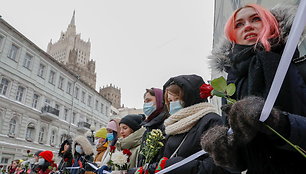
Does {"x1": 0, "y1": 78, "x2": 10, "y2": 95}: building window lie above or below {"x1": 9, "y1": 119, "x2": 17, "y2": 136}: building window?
above

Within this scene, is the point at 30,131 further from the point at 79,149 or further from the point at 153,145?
the point at 153,145

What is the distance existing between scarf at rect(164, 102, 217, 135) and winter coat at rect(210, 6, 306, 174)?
0.74 meters

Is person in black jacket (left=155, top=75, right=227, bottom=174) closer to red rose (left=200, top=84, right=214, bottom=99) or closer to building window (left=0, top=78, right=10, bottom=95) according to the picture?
red rose (left=200, top=84, right=214, bottom=99)

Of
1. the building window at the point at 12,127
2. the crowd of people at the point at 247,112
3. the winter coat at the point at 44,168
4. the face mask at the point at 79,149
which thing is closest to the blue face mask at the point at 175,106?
the crowd of people at the point at 247,112

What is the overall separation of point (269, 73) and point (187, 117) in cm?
108

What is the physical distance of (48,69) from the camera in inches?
1064

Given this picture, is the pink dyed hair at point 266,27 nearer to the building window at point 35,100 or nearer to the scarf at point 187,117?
the scarf at point 187,117

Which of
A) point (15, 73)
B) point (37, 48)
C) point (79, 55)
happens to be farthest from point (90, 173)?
point (79, 55)

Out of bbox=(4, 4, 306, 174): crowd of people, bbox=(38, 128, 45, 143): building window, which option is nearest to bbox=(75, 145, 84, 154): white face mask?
bbox=(4, 4, 306, 174): crowd of people

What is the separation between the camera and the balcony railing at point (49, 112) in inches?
998

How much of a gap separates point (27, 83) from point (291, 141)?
26.2m

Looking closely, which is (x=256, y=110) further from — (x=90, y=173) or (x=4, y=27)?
(x=4, y=27)

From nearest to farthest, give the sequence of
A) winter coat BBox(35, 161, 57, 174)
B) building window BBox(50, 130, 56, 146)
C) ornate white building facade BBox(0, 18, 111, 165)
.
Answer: winter coat BBox(35, 161, 57, 174)
ornate white building facade BBox(0, 18, 111, 165)
building window BBox(50, 130, 56, 146)

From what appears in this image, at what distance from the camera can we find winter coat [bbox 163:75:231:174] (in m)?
1.63
